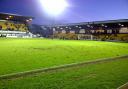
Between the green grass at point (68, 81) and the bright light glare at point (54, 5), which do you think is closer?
the green grass at point (68, 81)

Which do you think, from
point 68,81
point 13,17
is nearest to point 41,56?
point 68,81

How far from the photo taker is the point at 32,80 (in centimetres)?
621

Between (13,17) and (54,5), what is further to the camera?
(13,17)

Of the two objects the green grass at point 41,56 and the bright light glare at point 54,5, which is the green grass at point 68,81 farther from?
the bright light glare at point 54,5

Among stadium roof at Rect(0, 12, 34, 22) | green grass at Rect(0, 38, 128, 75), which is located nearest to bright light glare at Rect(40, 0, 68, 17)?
green grass at Rect(0, 38, 128, 75)

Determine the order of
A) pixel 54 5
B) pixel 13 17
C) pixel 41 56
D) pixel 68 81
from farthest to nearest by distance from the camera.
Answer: pixel 13 17 < pixel 54 5 < pixel 41 56 < pixel 68 81

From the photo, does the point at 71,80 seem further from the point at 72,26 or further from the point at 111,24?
the point at 72,26

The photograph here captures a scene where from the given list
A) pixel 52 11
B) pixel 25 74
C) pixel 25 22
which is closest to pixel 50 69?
pixel 25 74

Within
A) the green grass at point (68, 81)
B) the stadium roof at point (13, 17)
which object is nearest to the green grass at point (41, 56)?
the green grass at point (68, 81)

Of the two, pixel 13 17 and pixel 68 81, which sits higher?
pixel 13 17

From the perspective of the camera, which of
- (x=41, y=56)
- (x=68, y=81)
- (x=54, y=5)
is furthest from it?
(x=54, y=5)

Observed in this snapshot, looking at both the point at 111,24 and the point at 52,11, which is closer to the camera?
the point at 52,11

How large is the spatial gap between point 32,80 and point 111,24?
54.6 meters

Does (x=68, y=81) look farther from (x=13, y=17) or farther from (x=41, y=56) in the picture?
(x=13, y=17)
